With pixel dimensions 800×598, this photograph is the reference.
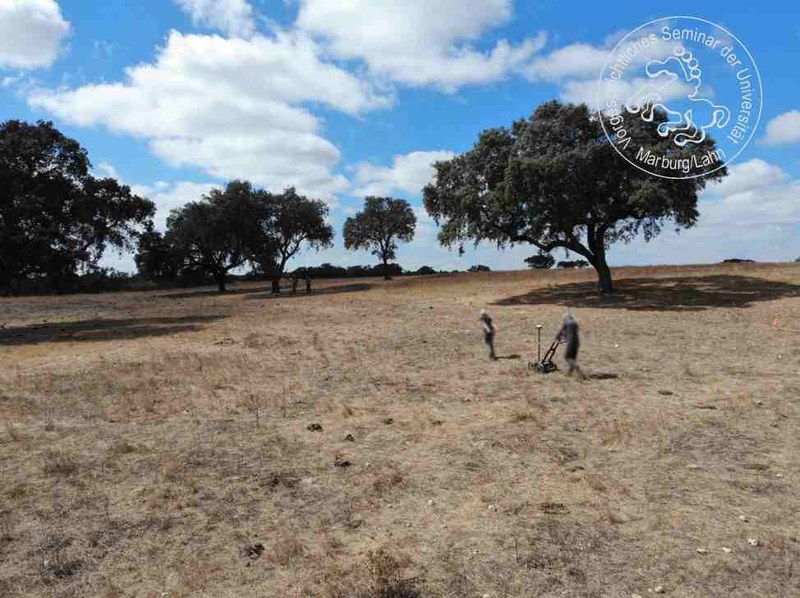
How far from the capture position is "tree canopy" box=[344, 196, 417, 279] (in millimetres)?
63281

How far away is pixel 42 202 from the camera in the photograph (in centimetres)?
2955

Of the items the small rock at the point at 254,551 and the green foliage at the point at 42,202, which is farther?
Answer: the green foliage at the point at 42,202

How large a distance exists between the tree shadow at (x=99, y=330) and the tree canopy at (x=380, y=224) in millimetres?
35513

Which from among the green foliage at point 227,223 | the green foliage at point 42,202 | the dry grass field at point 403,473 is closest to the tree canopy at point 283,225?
the green foliage at point 227,223

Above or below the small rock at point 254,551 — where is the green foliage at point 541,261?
above

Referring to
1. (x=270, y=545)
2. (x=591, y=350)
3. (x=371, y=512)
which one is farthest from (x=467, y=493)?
(x=591, y=350)

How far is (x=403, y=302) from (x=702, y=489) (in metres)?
28.6

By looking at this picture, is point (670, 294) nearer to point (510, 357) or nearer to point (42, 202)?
point (510, 357)

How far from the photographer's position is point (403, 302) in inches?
1388

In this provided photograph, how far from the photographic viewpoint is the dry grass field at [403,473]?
17.1 ft

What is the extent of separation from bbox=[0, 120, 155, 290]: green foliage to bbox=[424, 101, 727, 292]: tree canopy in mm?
20731

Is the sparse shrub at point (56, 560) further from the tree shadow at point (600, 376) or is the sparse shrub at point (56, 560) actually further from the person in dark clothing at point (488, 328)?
the tree shadow at point (600, 376)

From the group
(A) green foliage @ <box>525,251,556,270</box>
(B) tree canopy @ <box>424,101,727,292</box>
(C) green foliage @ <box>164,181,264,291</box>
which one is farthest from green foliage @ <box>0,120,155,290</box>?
(A) green foliage @ <box>525,251,556,270</box>

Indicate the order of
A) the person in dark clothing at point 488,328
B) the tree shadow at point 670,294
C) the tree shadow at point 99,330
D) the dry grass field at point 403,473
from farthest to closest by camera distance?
the tree shadow at point 670,294 < the tree shadow at point 99,330 < the person in dark clothing at point 488,328 < the dry grass field at point 403,473
